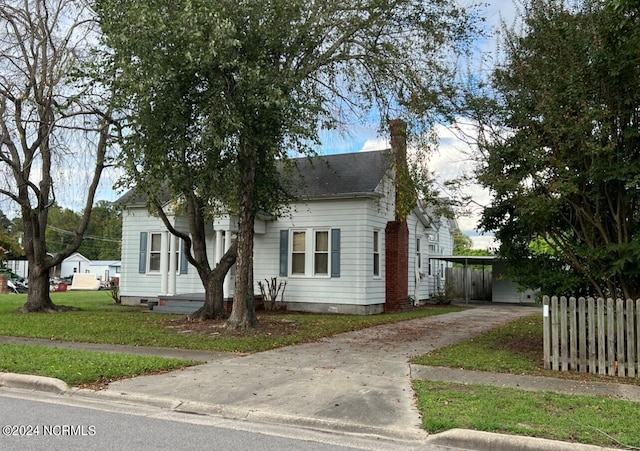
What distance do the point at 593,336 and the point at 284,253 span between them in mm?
12642

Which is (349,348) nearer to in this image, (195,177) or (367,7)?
(195,177)

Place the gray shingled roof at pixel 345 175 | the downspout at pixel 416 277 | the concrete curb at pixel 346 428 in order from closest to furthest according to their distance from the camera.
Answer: the concrete curb at pixel 346 428 < the gray shingled roof at pixel 345 175 < the downspout at pixel 416 277

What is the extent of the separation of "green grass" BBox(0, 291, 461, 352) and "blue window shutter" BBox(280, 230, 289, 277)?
2.31m

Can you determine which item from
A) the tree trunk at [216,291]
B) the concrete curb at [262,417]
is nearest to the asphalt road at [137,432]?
the concrete curb at [262,417]

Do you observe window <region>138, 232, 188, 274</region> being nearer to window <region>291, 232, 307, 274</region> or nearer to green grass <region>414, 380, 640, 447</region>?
window <region>291, 232, 307, 274</region>

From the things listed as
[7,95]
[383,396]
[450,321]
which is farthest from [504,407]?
[7,95]

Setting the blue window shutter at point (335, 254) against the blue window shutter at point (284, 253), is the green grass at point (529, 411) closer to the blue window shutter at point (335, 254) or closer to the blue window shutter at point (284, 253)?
the blue window shutter at point (335, 254)

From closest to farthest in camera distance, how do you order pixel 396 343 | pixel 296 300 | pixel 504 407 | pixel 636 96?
pixel 504 407, pixel 636 96, pixel 396 343, pixel 296 300

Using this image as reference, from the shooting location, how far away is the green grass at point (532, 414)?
5.52m

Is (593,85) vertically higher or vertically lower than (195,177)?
higher

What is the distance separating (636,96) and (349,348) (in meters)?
6.89

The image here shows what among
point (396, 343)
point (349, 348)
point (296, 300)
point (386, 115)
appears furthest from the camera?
point (296, 300)

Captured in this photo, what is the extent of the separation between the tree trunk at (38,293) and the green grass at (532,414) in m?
15.8

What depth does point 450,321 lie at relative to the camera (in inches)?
681
